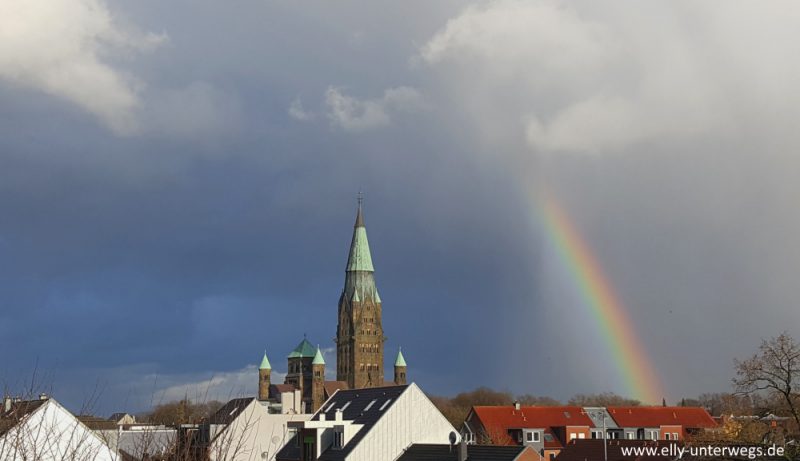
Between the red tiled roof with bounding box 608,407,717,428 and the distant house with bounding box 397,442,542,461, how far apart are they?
61.0 m

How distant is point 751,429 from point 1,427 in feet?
87.8

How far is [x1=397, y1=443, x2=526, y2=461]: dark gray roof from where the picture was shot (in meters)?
46.0

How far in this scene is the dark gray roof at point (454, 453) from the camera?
4603cm

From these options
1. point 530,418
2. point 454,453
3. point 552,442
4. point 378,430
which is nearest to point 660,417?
point 552,442

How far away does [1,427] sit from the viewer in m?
20.0

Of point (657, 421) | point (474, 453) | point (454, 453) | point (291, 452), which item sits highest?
point (657, 421)

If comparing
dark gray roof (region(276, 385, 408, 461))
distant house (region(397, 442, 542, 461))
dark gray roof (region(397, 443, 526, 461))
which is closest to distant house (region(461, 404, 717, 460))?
dark gray roof (region(276, 385, 408, 461))

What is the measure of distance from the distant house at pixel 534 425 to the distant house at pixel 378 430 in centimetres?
3773

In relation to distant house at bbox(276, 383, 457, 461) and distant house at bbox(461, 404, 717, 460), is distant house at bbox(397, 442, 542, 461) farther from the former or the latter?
distant house at bbox(461, 404, 717, 460)

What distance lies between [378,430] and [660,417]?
207 feet

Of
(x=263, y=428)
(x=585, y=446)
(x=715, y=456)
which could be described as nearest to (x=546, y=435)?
(x=585, y=446)

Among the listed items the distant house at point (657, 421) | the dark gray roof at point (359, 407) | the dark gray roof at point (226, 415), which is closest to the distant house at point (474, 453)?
the dark gray roof at point (359, 407)

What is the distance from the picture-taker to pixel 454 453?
163 ft

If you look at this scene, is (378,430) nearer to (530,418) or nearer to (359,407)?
(359,407)
